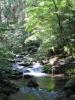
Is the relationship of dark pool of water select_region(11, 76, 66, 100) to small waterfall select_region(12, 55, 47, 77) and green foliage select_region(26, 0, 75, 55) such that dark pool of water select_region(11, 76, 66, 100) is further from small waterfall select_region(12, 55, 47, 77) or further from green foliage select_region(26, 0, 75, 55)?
green foliage select_region(26, 0, 75, 55)

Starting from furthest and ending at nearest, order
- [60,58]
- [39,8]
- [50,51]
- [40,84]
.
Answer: [50,51]
[60,58]
[39,8]
[40,84]

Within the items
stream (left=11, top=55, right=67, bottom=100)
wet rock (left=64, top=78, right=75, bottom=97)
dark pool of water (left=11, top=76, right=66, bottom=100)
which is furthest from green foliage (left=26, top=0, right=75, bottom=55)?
wet rock (left=64, top=78, right=75, bottom=97)

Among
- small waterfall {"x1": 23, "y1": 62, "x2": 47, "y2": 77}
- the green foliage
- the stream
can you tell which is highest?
the green foliage

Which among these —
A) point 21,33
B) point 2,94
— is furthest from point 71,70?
point 21,33

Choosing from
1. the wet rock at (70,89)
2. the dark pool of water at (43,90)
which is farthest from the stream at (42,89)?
the wet rock at (70,89)

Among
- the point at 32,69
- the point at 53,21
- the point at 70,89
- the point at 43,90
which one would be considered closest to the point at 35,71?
the point at 32,69

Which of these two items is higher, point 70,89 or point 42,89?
point 70,89

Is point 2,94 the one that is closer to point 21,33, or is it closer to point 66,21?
point 66,21

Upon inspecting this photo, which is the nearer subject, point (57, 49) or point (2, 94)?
point (2, 94)

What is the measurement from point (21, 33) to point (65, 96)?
19333mm

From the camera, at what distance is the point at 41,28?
18.2 meters

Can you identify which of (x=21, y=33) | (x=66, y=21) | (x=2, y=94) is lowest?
(x=21, y=33)

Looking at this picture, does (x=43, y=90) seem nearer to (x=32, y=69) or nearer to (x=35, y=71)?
(x=35, y=71)

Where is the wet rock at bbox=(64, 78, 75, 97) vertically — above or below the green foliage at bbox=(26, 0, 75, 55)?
below
